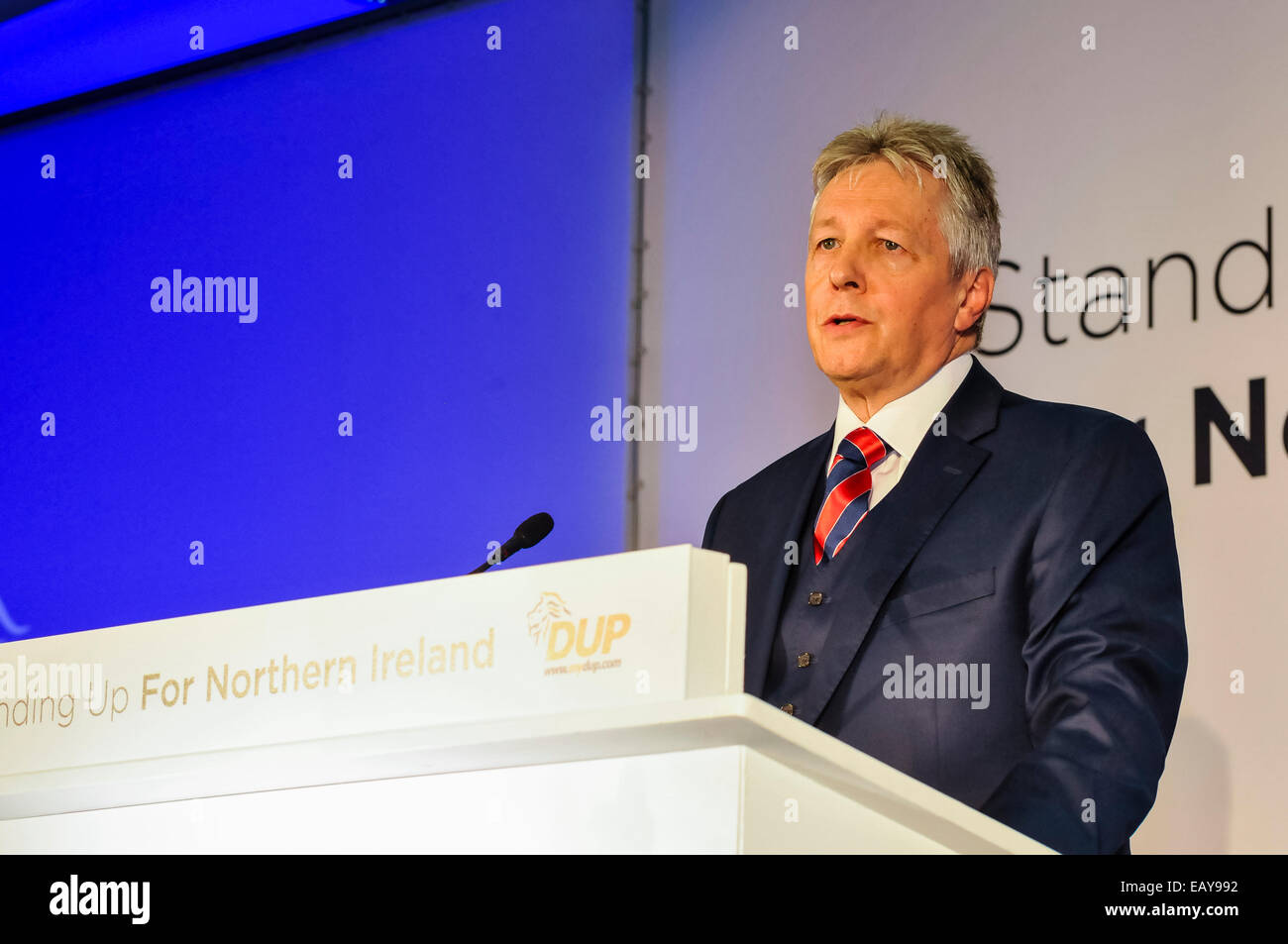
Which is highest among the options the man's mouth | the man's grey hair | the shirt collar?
the man's grey hair

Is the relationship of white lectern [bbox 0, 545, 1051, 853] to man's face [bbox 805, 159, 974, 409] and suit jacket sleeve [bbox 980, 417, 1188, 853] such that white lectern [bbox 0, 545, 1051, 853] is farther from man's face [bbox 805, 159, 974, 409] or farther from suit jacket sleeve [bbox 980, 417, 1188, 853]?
man's face [bbox 805, 159, 974, 409]

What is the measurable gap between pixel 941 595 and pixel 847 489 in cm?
28

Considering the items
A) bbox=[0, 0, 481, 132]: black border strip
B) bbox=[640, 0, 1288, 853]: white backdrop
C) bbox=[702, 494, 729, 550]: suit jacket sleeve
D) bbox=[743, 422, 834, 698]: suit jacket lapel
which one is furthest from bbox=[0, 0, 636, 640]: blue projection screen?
bbox=[743, 422, 834, 698]: suit jacket lapel

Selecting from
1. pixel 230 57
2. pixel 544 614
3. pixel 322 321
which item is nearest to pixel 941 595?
pixel 544 614

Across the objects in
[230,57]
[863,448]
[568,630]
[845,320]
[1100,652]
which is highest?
[230,57]

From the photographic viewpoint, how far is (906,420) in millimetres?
2270

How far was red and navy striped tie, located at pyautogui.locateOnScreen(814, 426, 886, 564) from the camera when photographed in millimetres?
2166

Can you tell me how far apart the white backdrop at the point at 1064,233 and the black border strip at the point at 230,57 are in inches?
30.4

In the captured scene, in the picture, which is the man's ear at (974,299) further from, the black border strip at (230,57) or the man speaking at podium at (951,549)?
the black border strip at (230,57)

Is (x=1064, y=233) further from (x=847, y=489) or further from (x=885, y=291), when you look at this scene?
(x=847, y=489)

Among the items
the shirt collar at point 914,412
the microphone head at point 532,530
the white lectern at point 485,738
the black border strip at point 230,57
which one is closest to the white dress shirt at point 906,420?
the shirt collar at point 914,412

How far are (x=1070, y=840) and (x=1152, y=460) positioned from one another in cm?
73

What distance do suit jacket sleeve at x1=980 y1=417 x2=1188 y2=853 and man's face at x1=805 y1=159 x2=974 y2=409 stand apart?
33cm
